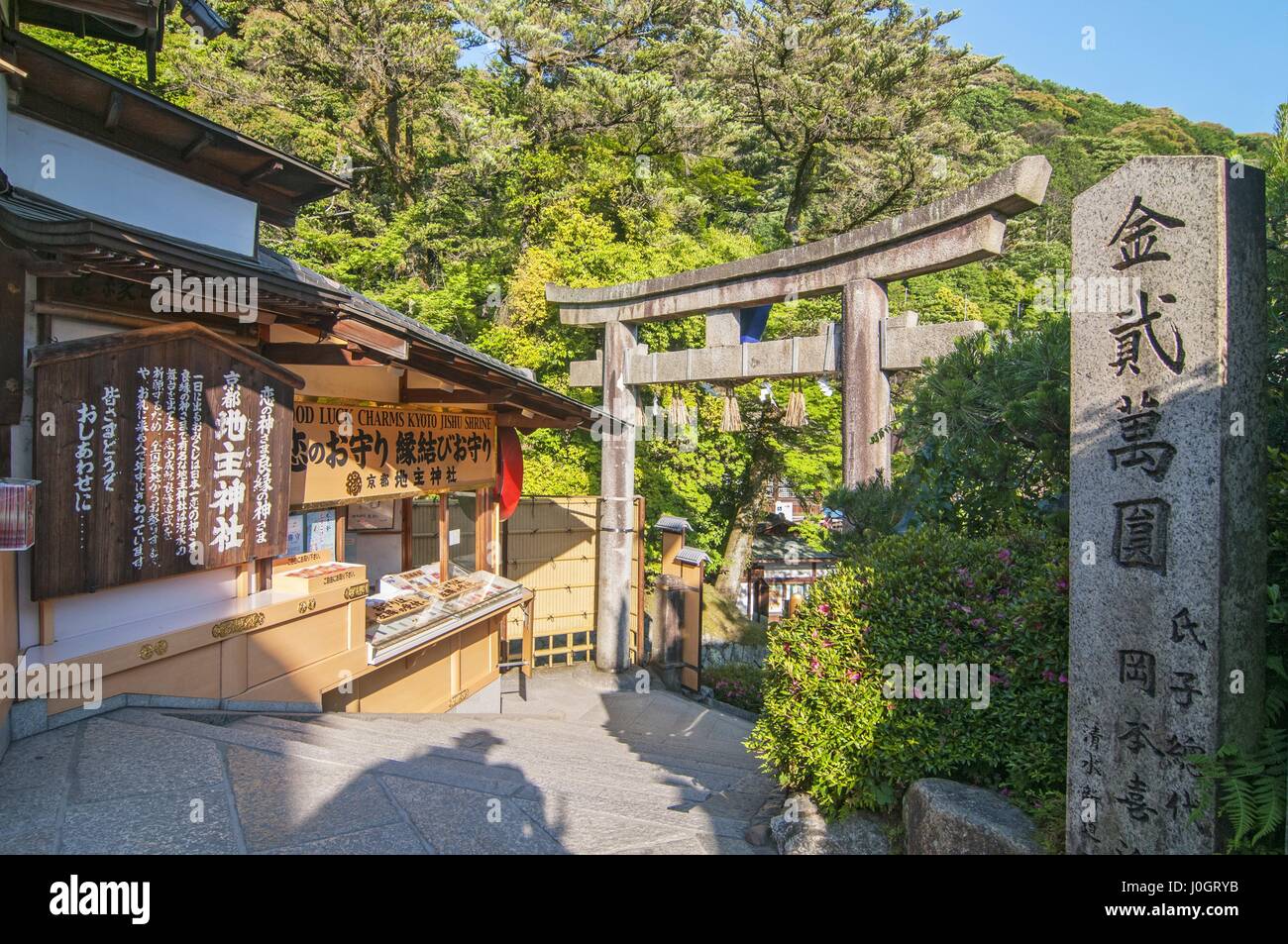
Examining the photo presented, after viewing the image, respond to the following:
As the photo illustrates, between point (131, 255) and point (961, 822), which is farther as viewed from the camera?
point (131, 255)

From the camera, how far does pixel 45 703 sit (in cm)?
511

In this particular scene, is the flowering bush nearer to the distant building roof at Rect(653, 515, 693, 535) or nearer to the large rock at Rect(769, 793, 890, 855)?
the large rock at Rect(769, 793, 890, 855)

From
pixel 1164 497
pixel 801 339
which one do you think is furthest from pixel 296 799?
pixel 801 339

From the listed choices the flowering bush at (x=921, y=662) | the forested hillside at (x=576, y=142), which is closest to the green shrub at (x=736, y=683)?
the forested hillside at (x=576, y=142)

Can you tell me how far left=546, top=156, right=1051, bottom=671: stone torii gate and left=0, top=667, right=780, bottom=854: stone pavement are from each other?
4.55 meters

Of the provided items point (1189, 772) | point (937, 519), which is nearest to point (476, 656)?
point (937, 519)

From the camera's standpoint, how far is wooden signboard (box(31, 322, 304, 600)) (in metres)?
4.96

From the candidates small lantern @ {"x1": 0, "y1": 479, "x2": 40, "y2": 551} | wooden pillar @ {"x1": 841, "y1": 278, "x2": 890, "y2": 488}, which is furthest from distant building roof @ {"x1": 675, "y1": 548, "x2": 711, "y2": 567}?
small lantern @ {"x1": 0, "y1": 479, "x2": 40, "y2": 551}

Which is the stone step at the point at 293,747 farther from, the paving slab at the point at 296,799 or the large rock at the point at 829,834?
the large rock at the point at 829,834

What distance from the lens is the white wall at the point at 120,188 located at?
19.1 ft

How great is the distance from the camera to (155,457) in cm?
556

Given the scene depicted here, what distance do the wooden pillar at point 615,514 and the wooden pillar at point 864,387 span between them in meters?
5.58

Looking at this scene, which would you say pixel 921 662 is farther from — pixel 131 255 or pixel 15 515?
pixel 15 515

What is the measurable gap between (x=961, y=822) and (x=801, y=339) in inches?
297
